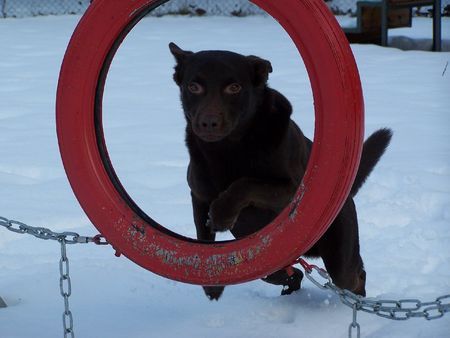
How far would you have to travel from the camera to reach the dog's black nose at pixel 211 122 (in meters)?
2.63

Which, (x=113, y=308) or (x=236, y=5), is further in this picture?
(x=236, y=5)

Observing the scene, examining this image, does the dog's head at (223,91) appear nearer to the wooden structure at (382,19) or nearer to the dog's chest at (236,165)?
the dog's chest at (236,165)

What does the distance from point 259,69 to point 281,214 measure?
1.73 feet

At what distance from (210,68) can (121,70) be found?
18.2 feet

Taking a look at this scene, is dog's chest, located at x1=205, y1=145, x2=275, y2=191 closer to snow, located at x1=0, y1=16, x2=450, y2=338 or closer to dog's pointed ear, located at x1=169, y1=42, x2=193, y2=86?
dog's pointed ear, located at x1=169, y1=42, x2=193, y2=86

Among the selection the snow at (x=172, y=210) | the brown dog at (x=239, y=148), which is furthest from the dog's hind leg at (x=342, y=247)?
the snow at (x=172, y=210)

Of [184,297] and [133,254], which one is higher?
[133,254]

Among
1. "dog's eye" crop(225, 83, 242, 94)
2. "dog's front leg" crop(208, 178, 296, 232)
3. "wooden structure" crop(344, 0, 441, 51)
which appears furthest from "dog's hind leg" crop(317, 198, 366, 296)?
"wooden structure" crop(344, 0, 441, 51)

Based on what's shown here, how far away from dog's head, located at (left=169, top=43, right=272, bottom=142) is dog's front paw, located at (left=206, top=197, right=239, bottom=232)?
213 mm

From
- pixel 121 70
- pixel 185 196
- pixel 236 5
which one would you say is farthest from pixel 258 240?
pixel 236 5

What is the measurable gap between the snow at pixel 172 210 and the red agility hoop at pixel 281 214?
0.43 metres

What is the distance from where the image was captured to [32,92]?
23.7 ft

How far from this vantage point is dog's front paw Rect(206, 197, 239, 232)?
A: 8.89ft

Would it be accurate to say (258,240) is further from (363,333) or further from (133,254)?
(363,333)
